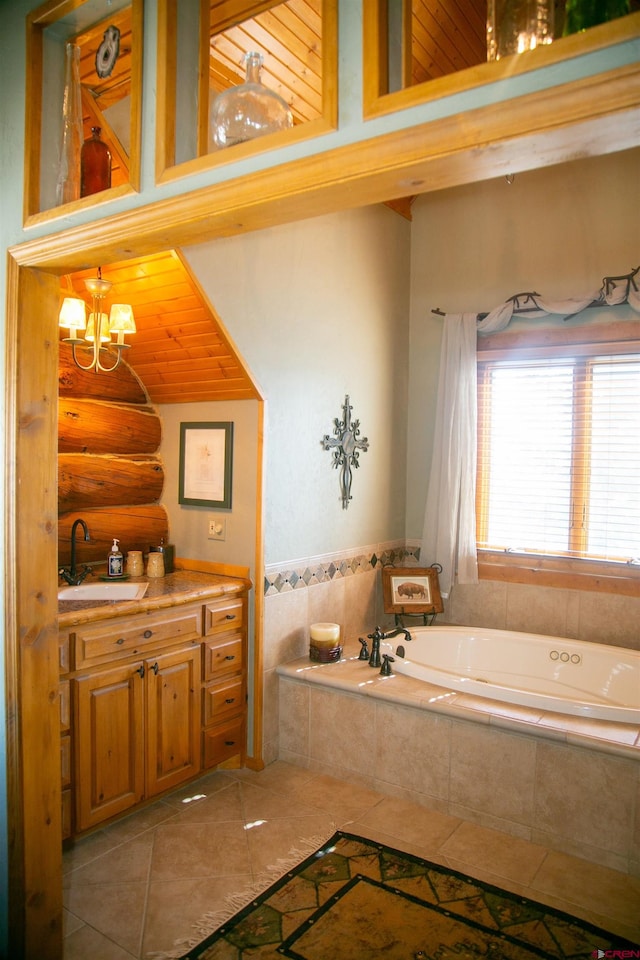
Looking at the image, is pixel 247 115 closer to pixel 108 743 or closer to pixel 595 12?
pixel 595 12

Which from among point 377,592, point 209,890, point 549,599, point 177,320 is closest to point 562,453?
point 549,599

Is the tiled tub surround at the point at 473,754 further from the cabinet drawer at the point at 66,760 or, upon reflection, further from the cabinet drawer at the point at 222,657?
the cabinet drawer at the point at 66,760

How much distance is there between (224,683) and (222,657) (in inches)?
5.3

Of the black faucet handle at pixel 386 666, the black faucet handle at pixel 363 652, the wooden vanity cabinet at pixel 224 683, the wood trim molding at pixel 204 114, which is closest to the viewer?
the wood trim molding at pixel 204 114

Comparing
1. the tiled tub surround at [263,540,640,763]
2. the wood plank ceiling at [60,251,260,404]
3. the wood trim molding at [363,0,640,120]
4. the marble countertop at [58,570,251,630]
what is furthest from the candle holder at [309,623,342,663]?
the wood trim molding at [363,0,640,120]

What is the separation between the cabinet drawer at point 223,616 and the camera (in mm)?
3070

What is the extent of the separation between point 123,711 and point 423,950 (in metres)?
1.40

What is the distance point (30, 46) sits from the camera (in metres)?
Result: 1.79

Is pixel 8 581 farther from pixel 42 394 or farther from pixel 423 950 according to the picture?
pixel 423 950

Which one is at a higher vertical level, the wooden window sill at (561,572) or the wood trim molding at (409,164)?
the wood trim molding at (409,164)

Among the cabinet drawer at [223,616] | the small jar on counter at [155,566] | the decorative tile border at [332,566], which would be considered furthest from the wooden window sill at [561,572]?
the small jar on counter at [155,566]

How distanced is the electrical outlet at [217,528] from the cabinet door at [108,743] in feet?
2.65

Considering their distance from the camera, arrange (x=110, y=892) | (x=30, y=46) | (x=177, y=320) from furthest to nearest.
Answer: (x=177, y=320), (x=110, y=892), (x=30, y=46)

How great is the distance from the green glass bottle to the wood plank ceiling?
1936mm
